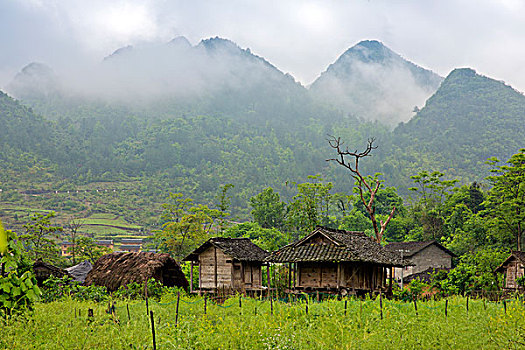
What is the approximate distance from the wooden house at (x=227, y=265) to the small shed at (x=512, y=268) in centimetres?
1416

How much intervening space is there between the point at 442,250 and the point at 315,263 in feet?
92.7

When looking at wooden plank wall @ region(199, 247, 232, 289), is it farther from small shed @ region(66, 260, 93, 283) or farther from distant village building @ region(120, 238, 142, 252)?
distant village building @ region(120, 238, 142, 252)

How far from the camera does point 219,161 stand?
155 m

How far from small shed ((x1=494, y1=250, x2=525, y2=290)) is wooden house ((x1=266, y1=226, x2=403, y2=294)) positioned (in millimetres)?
9206

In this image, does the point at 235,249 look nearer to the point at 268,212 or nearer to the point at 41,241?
the point at 41,241

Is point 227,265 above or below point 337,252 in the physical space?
below

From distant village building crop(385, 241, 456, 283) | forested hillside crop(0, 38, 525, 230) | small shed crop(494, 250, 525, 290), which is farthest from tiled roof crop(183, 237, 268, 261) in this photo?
forested hillside crop(0, 38, 525, 230)

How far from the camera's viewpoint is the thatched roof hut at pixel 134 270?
26969 millimetres

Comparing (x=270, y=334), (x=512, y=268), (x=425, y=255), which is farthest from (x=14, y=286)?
(x=425, y=255)

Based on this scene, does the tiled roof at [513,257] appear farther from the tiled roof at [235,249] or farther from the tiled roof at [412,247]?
the tiled roof at [412,247]

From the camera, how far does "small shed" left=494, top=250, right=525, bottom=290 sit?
29469 millimetres

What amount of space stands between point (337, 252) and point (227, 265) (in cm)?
783

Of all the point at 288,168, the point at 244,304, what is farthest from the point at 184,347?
the point at 288,168

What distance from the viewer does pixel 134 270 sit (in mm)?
27328
